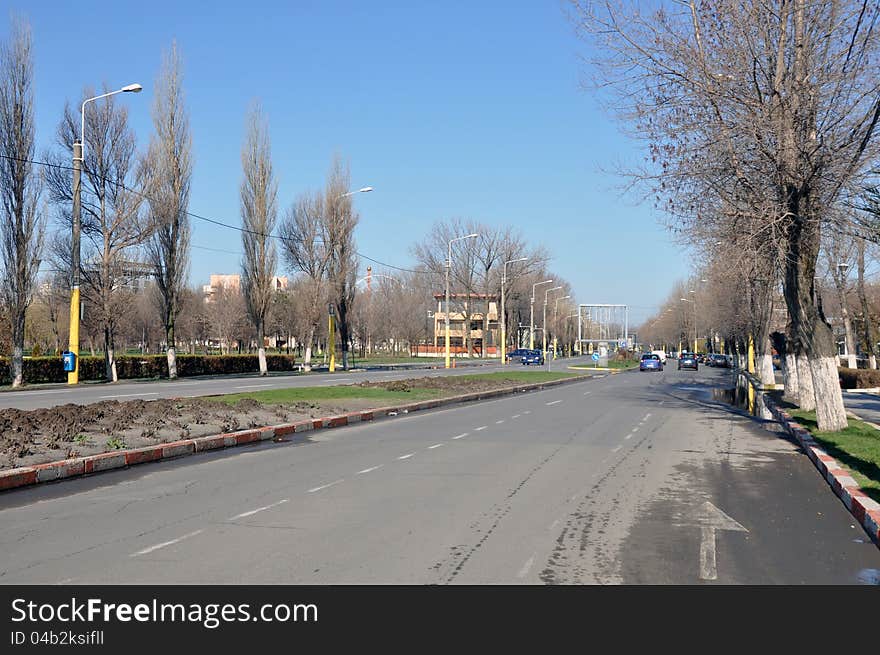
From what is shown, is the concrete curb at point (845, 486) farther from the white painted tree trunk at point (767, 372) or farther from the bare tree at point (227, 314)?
the bare tree at point (227, 314)

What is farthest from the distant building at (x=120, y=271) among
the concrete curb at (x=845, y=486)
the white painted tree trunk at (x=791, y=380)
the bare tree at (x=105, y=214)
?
the concrete curb at (x=845, y=486)

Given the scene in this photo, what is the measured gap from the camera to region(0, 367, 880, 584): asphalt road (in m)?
7.21

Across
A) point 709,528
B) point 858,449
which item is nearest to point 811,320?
point 858,449

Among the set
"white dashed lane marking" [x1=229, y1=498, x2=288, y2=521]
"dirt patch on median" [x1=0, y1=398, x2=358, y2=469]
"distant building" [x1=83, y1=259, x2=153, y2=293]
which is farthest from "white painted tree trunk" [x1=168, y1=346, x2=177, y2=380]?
"white dashed lane marking" [x1=229, y1=498, x2=288, y2=521]

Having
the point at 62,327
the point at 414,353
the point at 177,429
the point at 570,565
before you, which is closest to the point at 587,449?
the point at 177,429

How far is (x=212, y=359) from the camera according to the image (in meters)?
53.5

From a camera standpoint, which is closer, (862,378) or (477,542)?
(477,542)

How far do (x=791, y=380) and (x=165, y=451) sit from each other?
77.2ft

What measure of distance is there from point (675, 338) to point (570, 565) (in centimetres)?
15560

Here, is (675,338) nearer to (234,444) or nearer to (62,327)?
(62,327)

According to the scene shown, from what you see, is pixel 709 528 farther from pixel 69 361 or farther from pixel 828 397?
pixel 69 361

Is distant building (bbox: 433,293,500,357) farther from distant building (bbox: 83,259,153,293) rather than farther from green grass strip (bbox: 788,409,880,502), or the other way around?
green grass strip (bbox: 788,409,880,502)

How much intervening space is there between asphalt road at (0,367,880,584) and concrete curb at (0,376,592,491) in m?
0.27

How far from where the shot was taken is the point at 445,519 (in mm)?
9359
